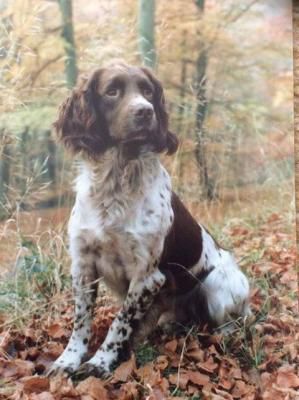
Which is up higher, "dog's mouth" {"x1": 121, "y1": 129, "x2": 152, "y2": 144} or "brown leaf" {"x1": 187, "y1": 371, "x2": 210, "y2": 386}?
"dog's mouth" {"x1": 121, "y1": 129, "x2": 152, "y2": 144}

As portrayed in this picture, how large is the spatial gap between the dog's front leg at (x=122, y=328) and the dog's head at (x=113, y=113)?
0.48m

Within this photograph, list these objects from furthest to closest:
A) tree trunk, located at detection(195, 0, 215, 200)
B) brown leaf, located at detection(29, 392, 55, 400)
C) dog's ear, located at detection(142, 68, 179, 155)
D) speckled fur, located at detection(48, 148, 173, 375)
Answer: tree trunk, located at detection(195, 0, 215, 200), dog's ear, located at detection(142, 68, 179, 155), speckled fur, located at detection(48, 148, 173, 375), brown leaf, located at detection(29, 392, 55, 400)

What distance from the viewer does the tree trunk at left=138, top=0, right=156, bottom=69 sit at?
253 cm

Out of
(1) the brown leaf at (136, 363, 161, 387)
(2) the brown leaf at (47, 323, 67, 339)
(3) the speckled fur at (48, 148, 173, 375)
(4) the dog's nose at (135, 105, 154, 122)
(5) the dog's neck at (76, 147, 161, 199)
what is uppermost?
(4) the dog's nose at (135, 105, 154, 122)

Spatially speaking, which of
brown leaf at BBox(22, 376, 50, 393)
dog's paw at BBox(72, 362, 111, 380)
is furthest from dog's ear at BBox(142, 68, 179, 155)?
brown leaf at BBox(22, 376, 50, 393)

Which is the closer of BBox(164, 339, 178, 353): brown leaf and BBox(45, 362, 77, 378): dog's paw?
BBox(45, 362, 77, 378): dog's paw

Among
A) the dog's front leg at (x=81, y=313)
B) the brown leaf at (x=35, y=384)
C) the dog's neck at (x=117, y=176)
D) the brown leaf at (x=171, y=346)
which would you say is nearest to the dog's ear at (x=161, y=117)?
the dog's neck at (x=117, y=176)

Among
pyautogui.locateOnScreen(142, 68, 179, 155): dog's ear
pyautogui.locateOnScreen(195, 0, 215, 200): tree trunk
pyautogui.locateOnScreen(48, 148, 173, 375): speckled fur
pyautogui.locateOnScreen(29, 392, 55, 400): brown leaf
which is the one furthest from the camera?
pyautogui.locateOnScreen(195, 0, 215, 200): tree trunk

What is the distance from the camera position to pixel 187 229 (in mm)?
2438

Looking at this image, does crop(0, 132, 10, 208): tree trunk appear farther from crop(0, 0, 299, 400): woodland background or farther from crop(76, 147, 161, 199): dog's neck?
crop(76, 147, 161, 199): dog's neck

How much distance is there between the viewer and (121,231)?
2.32 meters

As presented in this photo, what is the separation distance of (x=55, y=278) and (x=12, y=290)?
0.17m

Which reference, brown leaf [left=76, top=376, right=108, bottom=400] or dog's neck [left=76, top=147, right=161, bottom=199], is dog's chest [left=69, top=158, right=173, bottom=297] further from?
brown leaf [left=76, top=376, right=108, bottom=400]

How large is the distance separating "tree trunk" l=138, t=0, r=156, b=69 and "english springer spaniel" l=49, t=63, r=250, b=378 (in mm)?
113
